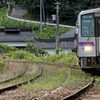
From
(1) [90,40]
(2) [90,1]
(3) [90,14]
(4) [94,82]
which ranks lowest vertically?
(4) [94,82]

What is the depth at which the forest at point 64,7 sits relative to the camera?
6456 cm

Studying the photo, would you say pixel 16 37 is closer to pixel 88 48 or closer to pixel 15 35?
pixel 15 35

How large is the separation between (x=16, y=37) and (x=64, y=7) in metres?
16.0

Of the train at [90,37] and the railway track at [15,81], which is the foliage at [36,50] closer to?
the railway track at [15,81]

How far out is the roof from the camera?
56.7 meters

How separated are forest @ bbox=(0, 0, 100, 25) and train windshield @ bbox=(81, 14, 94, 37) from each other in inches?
1779

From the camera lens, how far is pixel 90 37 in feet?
55.3

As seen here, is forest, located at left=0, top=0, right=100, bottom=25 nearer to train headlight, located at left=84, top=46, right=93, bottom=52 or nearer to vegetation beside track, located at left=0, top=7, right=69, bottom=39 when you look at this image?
vegetation beside track, located at left=0, top=7, right=69, bottom=39

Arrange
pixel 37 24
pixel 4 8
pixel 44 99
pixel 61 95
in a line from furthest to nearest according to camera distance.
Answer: pixel 4 8, pixel 37 24, pixel 61 95, pixel 44 99

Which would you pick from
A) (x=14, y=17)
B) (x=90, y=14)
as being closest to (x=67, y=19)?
(x=14, y=17)

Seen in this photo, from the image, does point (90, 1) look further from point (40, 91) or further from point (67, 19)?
point (40, 91)

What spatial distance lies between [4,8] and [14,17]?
11507 millimetres

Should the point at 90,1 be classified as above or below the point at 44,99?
above

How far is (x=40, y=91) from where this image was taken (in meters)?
12.6
